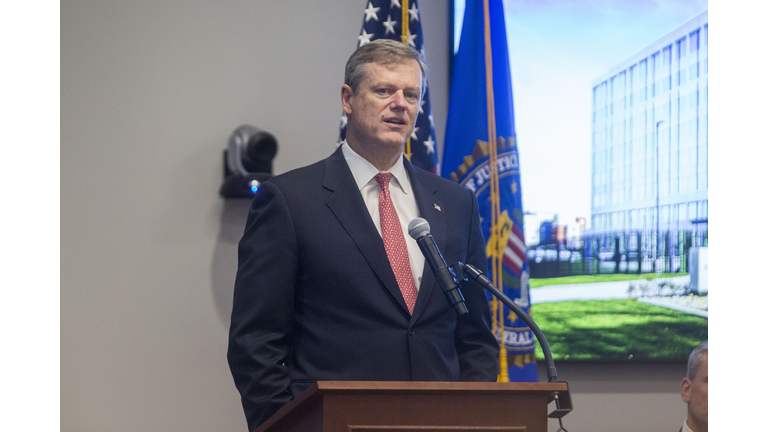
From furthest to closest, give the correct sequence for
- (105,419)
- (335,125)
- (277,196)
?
1. (335,125)
2. (105,419)
3. (277,196)

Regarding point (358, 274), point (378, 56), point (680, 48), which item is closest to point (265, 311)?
point (358, 274)

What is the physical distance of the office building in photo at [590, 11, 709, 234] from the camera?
3.57 m

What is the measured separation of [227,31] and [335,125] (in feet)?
2.41

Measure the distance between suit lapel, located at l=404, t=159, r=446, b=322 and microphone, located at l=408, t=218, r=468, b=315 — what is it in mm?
295

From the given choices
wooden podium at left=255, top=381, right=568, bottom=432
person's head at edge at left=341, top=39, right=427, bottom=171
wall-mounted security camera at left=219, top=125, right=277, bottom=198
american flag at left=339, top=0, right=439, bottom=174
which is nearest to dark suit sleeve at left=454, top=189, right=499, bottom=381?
person's head at edge at left=341, top=39, right=427, bottom=171

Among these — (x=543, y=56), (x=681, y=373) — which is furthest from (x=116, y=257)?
(x=681, y=373)

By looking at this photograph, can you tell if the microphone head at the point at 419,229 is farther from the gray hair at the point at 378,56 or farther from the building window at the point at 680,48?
the building window at the point at 680,48

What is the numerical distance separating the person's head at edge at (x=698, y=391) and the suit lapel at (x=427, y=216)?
1.19 m

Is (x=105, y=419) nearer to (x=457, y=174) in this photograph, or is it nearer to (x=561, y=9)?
(x=457, y=174)

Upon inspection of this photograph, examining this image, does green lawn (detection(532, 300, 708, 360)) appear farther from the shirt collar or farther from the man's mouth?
the man's mouth

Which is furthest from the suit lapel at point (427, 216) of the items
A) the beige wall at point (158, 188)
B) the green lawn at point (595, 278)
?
the green lawn at point (595, 278)

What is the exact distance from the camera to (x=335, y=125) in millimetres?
3449

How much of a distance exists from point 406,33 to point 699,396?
1974 mm

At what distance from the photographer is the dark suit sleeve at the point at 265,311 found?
5.20 ft
